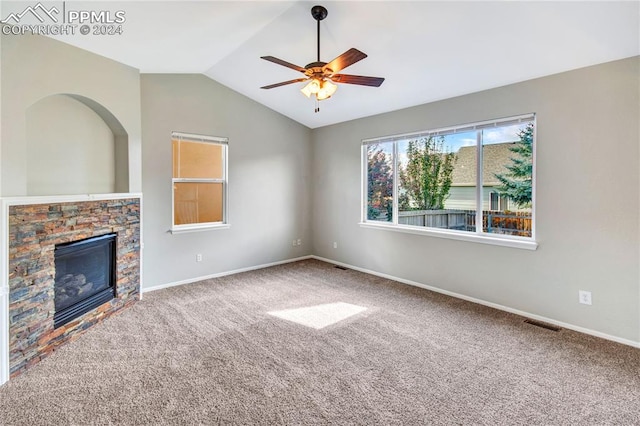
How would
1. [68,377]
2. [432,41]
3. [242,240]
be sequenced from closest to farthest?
[68,377]
[432,41]
[242,240]

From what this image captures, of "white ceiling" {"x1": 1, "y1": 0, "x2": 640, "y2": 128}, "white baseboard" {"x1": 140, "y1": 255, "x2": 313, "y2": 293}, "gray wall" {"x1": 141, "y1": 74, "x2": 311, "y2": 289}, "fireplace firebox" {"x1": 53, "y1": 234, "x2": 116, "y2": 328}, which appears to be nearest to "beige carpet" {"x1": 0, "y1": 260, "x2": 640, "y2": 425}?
"fireplace firebox" {"x1": 53, "y1": 234, "x2": 116, "y2": 328}

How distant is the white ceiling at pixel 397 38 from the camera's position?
258 centimetres

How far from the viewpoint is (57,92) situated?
290 cm

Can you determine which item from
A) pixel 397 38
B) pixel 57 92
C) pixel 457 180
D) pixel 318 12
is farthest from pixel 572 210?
pixel 57 92

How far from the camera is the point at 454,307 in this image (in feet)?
12.4

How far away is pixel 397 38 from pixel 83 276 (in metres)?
4.02

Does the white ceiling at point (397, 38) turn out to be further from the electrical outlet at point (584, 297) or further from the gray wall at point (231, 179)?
the electrical outlet at point (584, 297)

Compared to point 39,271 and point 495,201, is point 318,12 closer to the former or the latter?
point 495,201

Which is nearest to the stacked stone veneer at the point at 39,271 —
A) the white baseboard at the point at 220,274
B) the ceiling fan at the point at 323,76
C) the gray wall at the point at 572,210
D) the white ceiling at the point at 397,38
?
the white baseboard at the point at 220,274

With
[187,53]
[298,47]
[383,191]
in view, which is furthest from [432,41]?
[187,53]

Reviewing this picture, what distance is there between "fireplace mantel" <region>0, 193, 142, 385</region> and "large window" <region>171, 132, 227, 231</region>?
79 centimetres

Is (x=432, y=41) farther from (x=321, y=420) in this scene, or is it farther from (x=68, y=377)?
(x=68, y=377)

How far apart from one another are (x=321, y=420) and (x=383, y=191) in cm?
372

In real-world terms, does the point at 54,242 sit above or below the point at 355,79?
below
